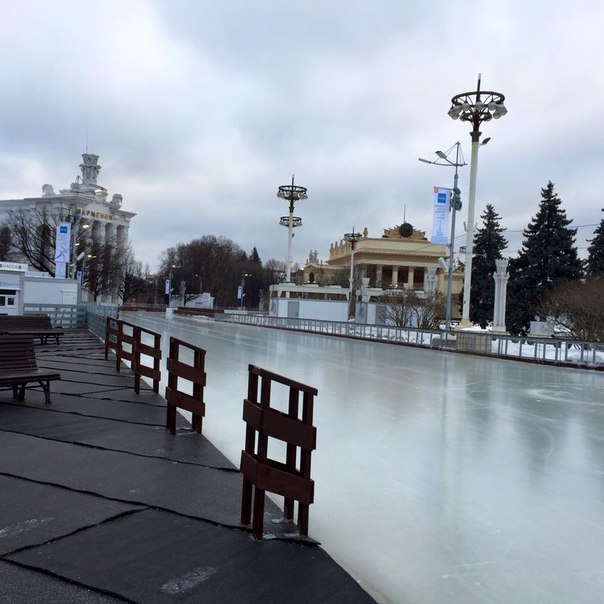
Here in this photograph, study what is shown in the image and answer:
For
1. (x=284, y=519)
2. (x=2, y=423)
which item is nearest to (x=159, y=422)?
(x=2, y=423)

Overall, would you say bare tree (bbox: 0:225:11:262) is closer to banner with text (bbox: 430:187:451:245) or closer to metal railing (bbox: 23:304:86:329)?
metal railing (bbox: 23:304:86:329)

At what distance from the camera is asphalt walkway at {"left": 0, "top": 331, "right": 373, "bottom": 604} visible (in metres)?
2.96

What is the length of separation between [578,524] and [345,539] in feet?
6.09

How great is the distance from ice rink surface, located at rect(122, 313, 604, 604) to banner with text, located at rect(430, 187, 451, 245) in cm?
1609

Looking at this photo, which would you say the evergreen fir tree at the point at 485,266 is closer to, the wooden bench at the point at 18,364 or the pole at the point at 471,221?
the pole at the point at 471,221

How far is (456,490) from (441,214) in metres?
22.6

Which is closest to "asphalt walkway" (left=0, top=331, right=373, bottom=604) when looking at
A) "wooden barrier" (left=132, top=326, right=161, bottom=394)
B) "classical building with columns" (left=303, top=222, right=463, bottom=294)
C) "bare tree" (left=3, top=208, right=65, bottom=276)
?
"wooden barrier" (left=132, top=326, right=161, bottom=394)

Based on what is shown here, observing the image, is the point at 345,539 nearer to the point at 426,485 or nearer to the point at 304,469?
the point at 304,469

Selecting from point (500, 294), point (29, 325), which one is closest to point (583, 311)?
point (500, 294)

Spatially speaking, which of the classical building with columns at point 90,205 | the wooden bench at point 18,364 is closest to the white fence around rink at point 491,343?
the wooden bench at point 18,364

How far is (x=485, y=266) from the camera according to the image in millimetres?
51188

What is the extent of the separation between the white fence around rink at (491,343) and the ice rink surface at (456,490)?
8.86m

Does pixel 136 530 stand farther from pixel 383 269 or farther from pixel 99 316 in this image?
pixel 383 269

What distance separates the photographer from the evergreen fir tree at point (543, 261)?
4088cm
